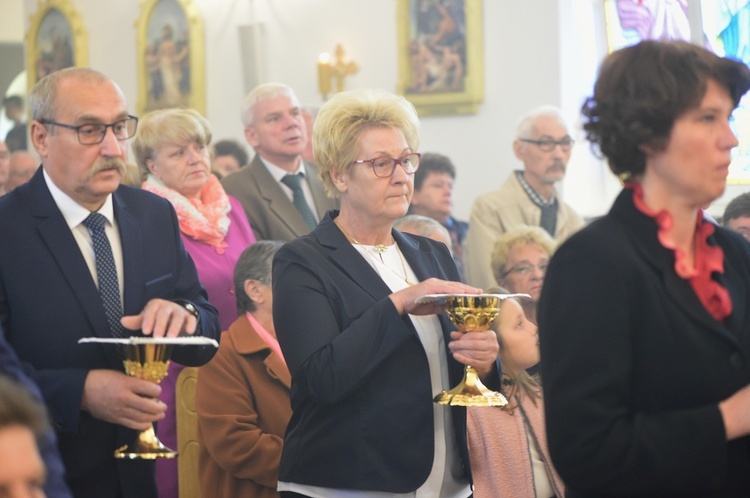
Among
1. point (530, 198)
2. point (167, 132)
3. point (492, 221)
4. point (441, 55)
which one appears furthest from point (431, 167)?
point (441, 55)

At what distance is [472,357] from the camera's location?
3.00m

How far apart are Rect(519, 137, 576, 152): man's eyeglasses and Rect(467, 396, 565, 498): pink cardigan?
3.66 meters

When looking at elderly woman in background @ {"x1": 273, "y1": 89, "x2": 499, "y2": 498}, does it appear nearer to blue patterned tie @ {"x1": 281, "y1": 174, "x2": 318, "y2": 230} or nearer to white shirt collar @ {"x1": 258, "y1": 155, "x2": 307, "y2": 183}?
blue patterned tie @ {"x1": 281, "y1": 174, "x2": 318, "y2": 230}

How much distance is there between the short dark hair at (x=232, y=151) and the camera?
870 cm

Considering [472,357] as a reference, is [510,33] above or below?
above

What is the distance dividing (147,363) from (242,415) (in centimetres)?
126

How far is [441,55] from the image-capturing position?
33.4 feet

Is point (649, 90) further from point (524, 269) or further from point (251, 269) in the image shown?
point (524, 269)

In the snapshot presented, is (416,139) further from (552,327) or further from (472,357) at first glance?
(552,327)

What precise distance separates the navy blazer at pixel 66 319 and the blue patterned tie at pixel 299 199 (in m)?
2.53

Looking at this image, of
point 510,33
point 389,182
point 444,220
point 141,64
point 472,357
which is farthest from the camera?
point 141,64

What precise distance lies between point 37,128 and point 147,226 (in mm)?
418

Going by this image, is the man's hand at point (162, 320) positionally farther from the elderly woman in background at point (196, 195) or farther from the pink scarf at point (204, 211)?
the pink scarf at point (204, 211)

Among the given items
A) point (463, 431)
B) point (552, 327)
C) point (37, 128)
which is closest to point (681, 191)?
point (552, 327)
